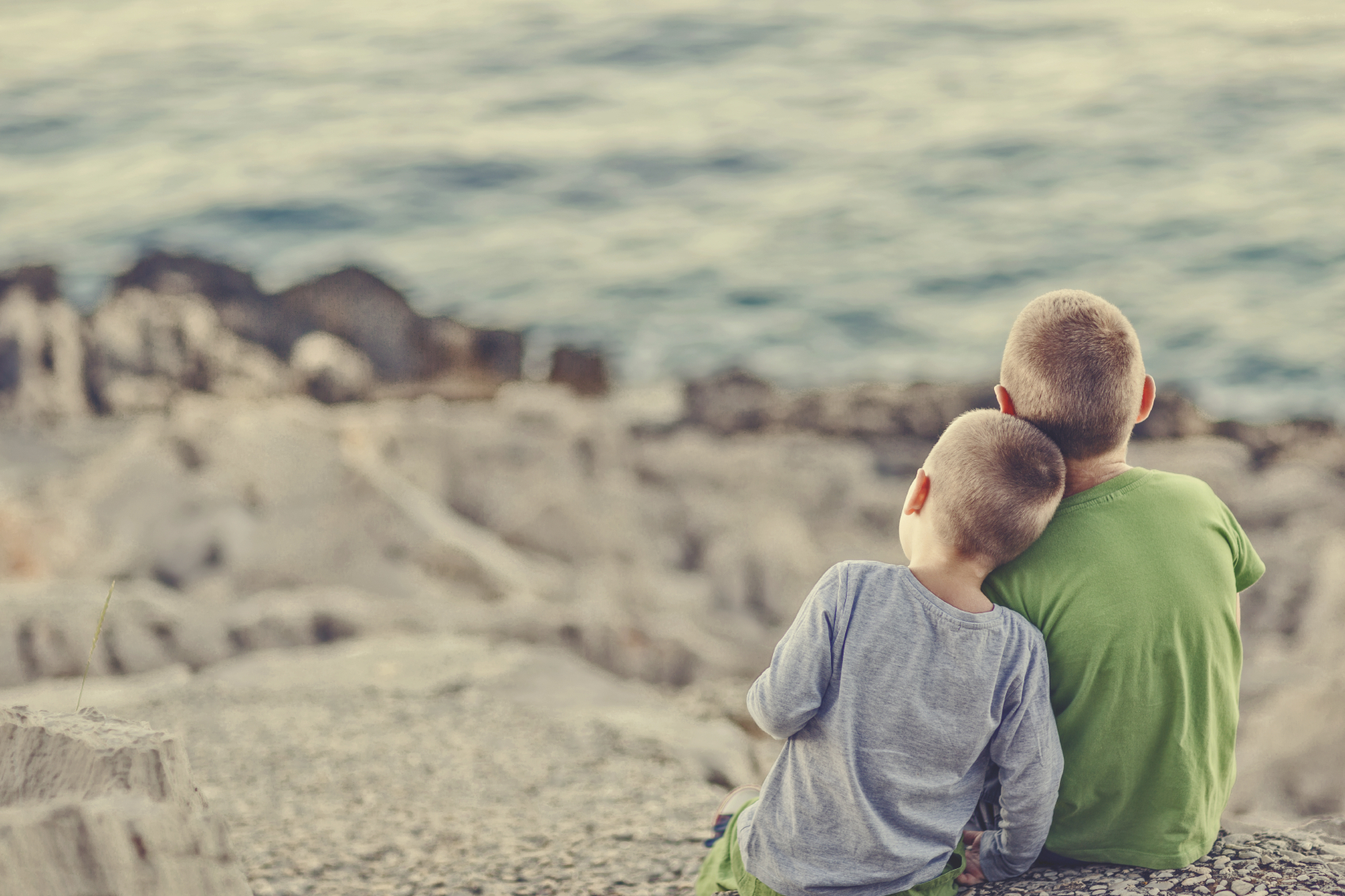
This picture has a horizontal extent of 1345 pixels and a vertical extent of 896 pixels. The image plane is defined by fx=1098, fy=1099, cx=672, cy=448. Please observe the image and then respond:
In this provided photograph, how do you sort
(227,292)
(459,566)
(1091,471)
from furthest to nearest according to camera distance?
1. (227,292)
2. (459,566)
3. (1091,471)

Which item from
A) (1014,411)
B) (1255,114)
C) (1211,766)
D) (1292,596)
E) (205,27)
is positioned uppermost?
(205,27)

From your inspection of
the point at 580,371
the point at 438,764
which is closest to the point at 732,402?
the point at 580,371

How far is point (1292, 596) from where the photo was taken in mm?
5461

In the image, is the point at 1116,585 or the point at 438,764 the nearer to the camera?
the point at 1116,585

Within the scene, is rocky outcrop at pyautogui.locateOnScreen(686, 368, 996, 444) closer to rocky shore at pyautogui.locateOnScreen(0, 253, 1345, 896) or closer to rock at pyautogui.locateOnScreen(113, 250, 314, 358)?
rocky shore at pyautogui.locateOnScreen(0, 253, 1345, 896)

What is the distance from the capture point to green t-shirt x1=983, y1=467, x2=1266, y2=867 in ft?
6.09

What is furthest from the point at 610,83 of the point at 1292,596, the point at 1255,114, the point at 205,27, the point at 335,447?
the point at 1292,596

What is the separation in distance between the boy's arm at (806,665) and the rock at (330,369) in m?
6.08

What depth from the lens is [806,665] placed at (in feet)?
5.99

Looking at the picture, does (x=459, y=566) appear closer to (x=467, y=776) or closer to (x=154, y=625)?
(x=154, y=625)

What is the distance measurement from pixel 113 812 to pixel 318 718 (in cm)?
228

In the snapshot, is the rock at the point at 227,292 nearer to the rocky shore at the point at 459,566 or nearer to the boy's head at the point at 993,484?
the rocky shore at the point at 459,566

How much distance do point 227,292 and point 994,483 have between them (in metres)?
8.04

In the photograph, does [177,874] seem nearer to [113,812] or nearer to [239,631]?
[113,812]
